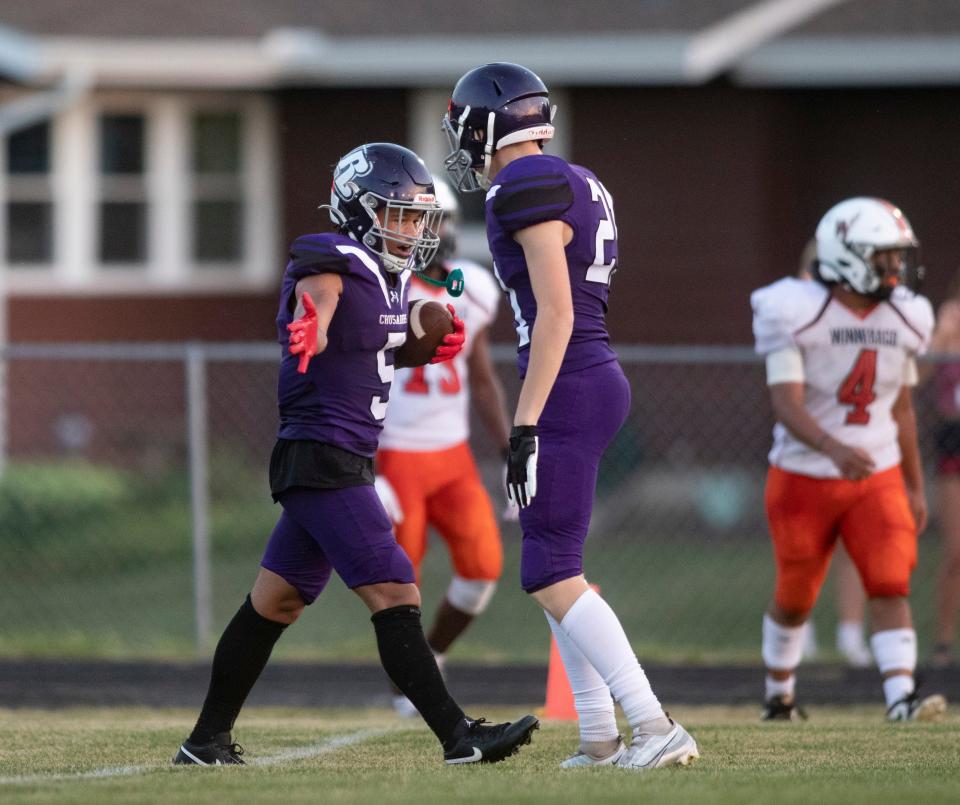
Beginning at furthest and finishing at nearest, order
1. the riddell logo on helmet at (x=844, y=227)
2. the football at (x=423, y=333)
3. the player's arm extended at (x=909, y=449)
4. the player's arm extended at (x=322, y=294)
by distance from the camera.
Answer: the player's arm extended at (x=909, y=449), the riddell logo on helmet at (x=844, y=227), the football at (x=423, y=333), the player's arm extended at (x=322, y=294)

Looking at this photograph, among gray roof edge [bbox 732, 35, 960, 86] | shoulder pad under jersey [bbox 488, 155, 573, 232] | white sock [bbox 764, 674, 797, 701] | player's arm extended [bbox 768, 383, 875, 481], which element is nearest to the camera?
shoulder pad under jersey [bbox 488, 155, 573, 232]

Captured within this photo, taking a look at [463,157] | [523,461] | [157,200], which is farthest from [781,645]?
[157,200]

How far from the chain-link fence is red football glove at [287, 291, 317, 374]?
4.95m

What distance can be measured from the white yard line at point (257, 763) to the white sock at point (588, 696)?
97 cm

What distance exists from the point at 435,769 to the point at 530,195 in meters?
1.78

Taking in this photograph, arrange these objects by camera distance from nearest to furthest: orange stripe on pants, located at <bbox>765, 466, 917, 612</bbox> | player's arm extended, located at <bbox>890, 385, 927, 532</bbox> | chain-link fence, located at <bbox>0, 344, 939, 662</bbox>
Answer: orange stripe on pants, located at <bbox>765, 466, 917, 612</bbox>
player's arm extended, located at <bbox>890, 385, 927, 532</bbox>
chain-link fence, located at <bbox>0, 344, 939, 662</bbox>

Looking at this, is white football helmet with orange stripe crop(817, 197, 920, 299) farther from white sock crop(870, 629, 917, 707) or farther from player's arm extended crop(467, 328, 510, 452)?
player's arm extended crop(467, 328, 510, 452)

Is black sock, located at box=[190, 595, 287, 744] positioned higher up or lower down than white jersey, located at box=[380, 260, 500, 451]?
lower down

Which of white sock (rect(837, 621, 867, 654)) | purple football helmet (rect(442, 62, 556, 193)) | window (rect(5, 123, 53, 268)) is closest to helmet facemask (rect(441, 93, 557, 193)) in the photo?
purple football helmet (rect(442, 62, 556, 193))

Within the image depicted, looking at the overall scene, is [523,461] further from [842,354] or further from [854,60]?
[854,60]

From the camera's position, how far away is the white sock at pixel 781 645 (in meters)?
7.54

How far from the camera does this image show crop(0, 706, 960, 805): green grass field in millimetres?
4719

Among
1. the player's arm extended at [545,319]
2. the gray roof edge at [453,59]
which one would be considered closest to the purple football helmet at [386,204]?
the player's arm extended at [545,319]

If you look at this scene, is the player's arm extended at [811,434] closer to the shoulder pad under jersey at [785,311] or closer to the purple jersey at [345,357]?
the shoulder pad under jersey at [785,311]
